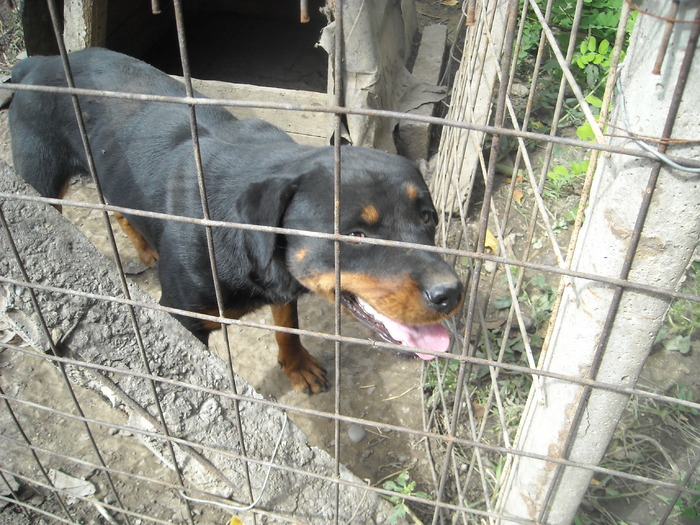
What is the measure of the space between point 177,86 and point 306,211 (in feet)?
5.25

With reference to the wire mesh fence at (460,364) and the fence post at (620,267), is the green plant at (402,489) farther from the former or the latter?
the fence post at (620,267)

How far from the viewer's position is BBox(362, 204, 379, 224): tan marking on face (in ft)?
6.67

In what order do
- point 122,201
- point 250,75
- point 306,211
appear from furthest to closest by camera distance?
1. point 250,75
2. point 122,201
3. point 306,211

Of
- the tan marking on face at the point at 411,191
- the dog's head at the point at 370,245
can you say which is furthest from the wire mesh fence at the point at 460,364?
the tan marking on face at the point at 411,191

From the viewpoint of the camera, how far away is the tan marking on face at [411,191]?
2.16 metres

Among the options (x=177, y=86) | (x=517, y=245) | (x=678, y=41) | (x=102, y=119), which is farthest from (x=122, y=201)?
(x=678, y=41)

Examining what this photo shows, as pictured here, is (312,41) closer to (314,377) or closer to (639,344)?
(314,377)

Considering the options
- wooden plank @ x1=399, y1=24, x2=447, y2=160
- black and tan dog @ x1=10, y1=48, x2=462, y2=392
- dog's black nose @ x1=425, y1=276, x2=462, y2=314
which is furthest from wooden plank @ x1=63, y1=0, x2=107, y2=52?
dog's black nose @ x1=425, y1=276, x2=462, y2=314

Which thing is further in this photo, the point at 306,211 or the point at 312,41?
the point at 312,41

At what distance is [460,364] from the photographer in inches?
54.1

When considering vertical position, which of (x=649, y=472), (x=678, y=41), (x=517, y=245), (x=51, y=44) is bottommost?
(x=649, y=472)

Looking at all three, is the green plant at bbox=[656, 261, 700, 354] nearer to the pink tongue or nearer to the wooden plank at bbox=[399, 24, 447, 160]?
the pink tongue

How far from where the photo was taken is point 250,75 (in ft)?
19.5

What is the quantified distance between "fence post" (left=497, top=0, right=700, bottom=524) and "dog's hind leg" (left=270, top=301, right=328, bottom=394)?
161 centimetres
